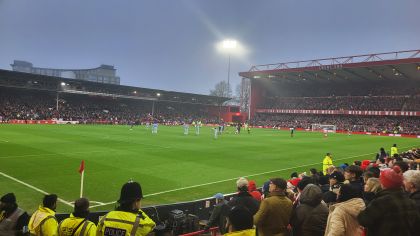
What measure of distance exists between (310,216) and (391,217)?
1.24 m

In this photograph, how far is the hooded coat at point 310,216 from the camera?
4738 millimetres

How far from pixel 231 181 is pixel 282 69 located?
64.9 metres

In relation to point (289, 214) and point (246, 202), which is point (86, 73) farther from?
point (289, 214)

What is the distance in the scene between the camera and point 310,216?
479cm

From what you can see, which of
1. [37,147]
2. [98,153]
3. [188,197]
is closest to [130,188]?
[188,197]

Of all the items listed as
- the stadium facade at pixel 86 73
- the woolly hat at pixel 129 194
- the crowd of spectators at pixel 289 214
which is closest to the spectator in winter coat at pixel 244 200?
the crowd of spectators at pixel 289 214

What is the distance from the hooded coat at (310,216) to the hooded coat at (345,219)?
31 centimetres

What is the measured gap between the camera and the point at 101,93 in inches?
2921

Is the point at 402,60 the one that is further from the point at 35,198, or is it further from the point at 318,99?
the point at 35,198

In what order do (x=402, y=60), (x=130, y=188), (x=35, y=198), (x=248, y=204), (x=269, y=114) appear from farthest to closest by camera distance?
1. (x=269, y=114)
2. (x=402, y=60)
3. (x=35, y=198)
4. (x=248, y=204)
5. (x=130, y=188)

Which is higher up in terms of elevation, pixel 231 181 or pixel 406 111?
pixel 406 111

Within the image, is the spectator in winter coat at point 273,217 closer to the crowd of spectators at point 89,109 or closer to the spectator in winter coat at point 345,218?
the spectator in winter coat at point 345,218

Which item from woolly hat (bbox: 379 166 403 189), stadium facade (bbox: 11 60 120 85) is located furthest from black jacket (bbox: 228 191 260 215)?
stadium facade (bbox: 11 60 120 85)

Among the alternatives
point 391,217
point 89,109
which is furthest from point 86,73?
point 391,217
